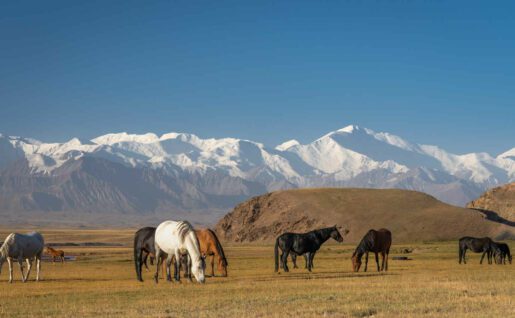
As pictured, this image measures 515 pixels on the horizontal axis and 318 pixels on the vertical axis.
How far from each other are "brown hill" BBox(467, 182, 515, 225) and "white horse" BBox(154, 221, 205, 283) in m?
146

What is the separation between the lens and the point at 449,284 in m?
32.8

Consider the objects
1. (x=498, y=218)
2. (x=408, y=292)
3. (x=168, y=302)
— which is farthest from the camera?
(x=498, y=218)

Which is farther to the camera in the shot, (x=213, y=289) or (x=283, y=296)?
(x=213, y=289)

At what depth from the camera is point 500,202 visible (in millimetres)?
180625

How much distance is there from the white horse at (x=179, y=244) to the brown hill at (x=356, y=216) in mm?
108598

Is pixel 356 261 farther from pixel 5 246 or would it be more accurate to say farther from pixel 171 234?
pixel 5 246

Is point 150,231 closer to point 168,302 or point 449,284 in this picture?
point 168,302

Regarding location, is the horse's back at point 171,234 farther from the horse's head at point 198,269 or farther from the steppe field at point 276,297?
the steppe field at point 276,297

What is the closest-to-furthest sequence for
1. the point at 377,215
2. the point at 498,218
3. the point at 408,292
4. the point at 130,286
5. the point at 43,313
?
1. the point at 43,313
2. the point at 408,292
3. the point at 130,286
4. the point at 377,215
5. the point at 498,218

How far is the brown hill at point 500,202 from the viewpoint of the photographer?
572ft

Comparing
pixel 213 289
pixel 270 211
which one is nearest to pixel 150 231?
pixel 213 289

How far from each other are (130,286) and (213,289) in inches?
214

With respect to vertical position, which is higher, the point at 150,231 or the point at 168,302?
the point at 150,231

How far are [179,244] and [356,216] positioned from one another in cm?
12278
